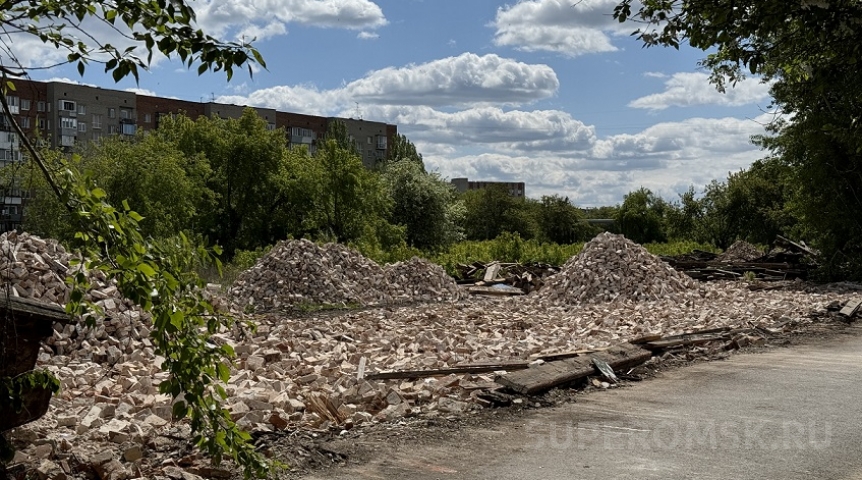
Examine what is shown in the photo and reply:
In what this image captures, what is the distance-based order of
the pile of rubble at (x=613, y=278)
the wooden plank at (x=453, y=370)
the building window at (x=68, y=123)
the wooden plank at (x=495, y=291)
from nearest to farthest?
the wooden plank at (x=453, y=370) → the pile of rubble at (x=613, y=278) → the wooden plank at (x=495, y=291) → the building window at (x=68, y=123)

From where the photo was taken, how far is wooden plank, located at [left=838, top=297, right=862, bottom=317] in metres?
15.4

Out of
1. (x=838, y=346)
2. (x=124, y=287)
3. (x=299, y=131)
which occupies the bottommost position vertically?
(x=838, y=346)

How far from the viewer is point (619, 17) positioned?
833 centimetres

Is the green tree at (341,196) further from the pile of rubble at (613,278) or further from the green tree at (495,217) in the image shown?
the green tree at (495,217)

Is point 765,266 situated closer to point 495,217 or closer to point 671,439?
point 671,439

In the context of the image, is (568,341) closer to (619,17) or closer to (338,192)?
(619,17)

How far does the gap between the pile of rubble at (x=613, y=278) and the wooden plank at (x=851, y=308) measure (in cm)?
341

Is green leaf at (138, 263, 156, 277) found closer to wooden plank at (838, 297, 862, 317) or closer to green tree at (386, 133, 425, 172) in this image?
wooden plank at (838, 297, 862, 317)

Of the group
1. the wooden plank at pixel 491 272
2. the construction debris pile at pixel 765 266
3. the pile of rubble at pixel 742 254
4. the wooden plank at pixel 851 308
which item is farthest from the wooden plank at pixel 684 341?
the pile of rubble at pixel 742 254

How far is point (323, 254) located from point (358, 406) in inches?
466

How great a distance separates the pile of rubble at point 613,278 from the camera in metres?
18.1

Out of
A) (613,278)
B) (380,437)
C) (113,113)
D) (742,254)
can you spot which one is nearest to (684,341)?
(380,437)

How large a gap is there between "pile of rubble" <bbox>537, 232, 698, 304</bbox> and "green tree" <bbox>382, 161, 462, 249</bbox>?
28.9 meters

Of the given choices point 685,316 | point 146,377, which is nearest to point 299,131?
point 685,316
